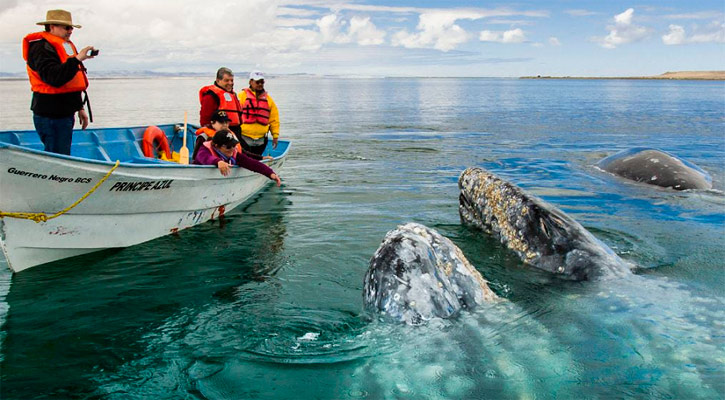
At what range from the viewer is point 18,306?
6.21m

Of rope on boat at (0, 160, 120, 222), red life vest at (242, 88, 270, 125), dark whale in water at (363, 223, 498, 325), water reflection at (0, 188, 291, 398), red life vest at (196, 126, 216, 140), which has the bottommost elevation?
water reflection at (0, 188, 291, 398)

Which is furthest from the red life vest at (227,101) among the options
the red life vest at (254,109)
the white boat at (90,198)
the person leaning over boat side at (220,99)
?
the white boat at (90,198)

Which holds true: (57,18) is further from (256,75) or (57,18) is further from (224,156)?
(256,75)

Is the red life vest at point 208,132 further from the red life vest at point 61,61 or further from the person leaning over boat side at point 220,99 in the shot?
the red life vest at point 61,61

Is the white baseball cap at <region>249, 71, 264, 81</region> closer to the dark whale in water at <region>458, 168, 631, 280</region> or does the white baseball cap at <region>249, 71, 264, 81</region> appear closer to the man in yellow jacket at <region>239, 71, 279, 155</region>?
the man in yellow jacket at <region>239, 71, 279, 155</region>

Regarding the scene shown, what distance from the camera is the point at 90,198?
7738 mm

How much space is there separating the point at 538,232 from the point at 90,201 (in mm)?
5713

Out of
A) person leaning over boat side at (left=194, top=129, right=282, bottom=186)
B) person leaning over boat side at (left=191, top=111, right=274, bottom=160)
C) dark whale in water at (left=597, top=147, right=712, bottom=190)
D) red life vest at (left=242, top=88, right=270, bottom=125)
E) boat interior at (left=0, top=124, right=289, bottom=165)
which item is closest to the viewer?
person leaning over boat side at (left=194, top=129, right=282, bottom=186)

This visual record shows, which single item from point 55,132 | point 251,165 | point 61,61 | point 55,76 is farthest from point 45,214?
point 251,165

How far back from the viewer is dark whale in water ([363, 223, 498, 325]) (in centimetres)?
513

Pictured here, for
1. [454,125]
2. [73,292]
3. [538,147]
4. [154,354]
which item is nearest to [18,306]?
[73,292]

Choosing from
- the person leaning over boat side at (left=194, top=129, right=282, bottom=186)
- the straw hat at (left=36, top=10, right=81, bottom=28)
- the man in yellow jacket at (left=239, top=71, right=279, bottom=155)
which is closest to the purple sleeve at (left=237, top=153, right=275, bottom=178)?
the person leaning over boat side at (left=194, top=129, right=282, bottom=186)

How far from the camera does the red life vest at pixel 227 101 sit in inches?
429

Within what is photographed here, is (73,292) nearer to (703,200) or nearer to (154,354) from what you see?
(154,354)
